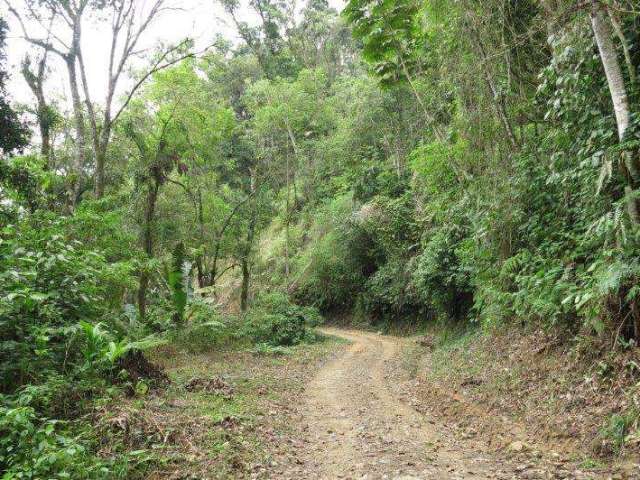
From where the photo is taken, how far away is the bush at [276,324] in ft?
58.9

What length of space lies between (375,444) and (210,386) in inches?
157

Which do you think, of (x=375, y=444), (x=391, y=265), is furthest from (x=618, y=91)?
(x=391, y=265)

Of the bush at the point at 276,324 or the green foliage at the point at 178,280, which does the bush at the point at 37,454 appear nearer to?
the green foliage at the point at 178,280

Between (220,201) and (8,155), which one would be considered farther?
(220,201)

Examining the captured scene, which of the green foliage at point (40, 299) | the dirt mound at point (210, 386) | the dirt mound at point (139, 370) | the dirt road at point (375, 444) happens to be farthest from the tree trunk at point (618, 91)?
the green foliage at point (40, 299)

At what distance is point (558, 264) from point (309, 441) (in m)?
5.28

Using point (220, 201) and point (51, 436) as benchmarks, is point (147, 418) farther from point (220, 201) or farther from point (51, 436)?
point (220, 201)

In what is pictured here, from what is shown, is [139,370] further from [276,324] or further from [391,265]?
[391,265]

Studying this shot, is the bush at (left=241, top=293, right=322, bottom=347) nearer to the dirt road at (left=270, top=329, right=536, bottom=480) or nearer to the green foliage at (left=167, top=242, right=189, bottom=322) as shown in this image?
the green foliage at (left=167, top=242, right=189, bottom=322)

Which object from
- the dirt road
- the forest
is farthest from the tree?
the dirt road

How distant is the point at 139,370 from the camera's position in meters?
7.80

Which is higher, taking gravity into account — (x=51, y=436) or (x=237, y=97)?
(x=237, y=97)

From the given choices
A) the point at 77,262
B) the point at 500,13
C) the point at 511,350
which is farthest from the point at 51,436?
the point at 500,13

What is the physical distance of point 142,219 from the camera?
18.9 m
